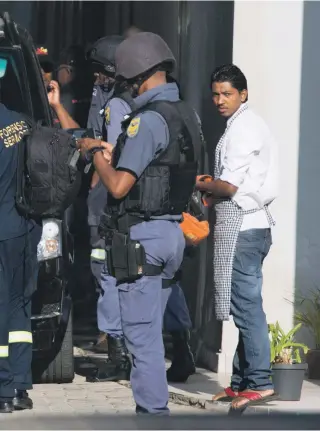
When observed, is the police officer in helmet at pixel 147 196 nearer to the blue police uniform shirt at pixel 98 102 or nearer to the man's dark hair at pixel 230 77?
the man's dark hair at pixel 230 77

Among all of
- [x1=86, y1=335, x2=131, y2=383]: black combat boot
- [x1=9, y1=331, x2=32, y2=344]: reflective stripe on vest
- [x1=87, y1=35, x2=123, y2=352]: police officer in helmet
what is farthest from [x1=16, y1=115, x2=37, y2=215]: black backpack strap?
[x1=87, y1=35, x2=123, y2=352]: police officer in helmet

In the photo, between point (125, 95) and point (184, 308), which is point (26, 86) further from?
point (184, 308)

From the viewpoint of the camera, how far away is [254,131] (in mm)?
5621

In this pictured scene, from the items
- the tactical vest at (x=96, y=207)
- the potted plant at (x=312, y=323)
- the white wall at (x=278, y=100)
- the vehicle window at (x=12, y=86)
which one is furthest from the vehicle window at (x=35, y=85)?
the potted plant at (x=312, y=323)

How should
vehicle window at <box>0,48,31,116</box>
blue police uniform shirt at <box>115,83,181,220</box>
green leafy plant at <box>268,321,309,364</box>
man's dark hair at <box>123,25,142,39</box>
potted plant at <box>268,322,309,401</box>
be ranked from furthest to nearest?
man's dark hair at <box>123,25,142,39</box> < vehicle window at <box>0,48,31,116</box> < green leafy plant at <box>268,321,309,364</box> < potted plant at <box>268,322,309,401</box> < blue police uniform shirt at <box>115,83,181,220</box>

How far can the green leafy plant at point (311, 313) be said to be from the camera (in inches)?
272

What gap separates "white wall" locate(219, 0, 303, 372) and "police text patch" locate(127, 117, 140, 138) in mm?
2534

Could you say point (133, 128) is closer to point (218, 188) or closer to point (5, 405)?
point (218, 188)

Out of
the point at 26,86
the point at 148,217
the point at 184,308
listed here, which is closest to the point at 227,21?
the point at 26,86

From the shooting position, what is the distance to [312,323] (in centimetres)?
692

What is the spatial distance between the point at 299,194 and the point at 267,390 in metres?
1.69

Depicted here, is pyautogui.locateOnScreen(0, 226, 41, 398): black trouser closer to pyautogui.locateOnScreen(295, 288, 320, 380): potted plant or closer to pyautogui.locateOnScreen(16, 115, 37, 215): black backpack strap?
pyautogui.locateOnScreen(16, 115, 37, 215): black backpack strap

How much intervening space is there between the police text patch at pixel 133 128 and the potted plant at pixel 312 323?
2.83 m

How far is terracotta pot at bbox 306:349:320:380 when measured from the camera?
6.88 m
